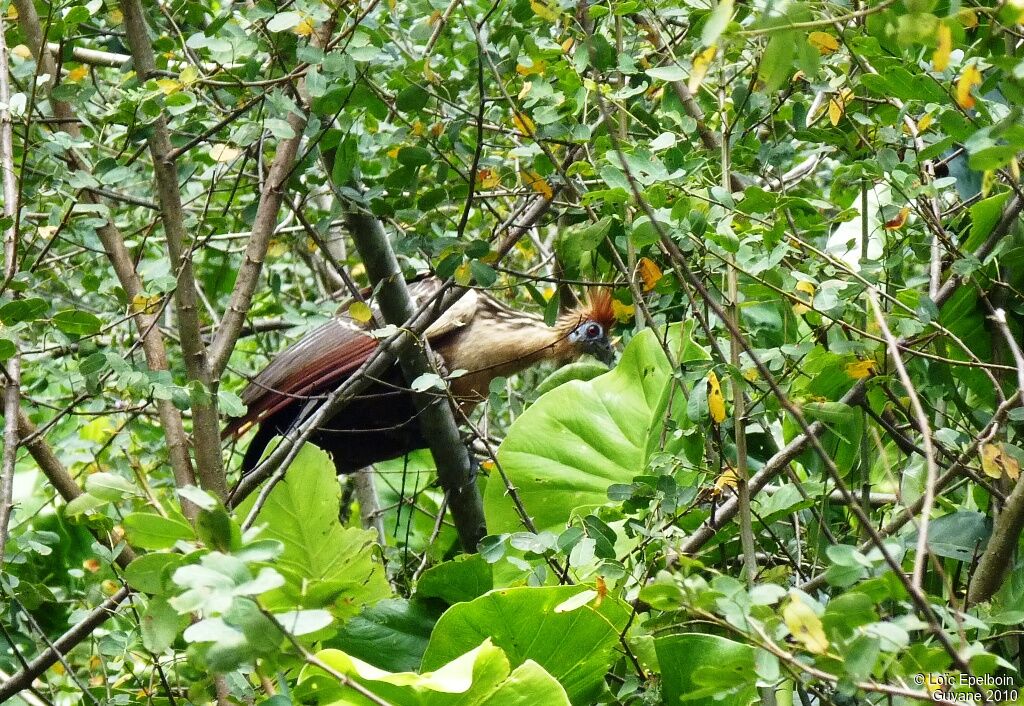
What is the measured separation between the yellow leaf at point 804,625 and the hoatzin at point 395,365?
227 centimetres

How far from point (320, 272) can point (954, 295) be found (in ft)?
6.76

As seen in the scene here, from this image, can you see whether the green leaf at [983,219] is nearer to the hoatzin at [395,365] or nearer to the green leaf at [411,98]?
the green leaf at [411,98]

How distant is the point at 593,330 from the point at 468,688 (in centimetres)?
225

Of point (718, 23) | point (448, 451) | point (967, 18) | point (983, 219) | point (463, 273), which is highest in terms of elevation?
point (718, 23)

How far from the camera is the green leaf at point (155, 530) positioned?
112 cm

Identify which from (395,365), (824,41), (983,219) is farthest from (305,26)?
(395,365)

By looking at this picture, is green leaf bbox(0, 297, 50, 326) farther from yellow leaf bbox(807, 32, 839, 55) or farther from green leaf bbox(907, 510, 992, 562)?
green leaf bbox(907, 510, 992, 562)

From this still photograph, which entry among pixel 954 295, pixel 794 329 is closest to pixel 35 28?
pixel 794 329

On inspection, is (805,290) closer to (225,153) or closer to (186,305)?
(186,305)

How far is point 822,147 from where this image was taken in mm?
2268

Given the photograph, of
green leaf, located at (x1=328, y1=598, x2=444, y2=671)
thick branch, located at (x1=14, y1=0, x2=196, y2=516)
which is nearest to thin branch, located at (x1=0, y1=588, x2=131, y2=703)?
thick branch, located at (x1=14, y1=0, x2=196, y2=516)

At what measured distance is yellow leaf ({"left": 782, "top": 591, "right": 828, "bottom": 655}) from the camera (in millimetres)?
1019

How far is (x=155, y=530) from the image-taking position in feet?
3.76

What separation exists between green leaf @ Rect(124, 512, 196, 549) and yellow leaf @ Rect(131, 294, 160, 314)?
830 millimetres
